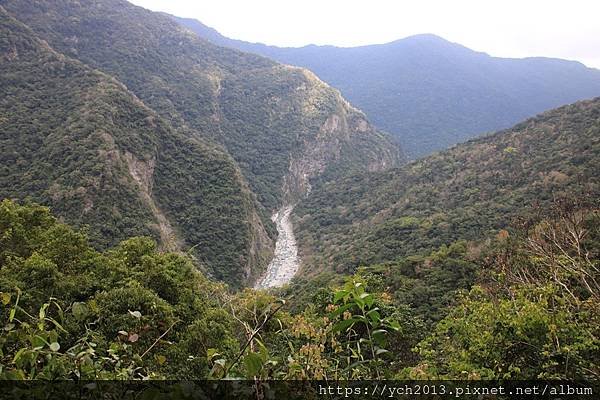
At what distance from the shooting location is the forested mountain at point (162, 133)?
36.4 metres

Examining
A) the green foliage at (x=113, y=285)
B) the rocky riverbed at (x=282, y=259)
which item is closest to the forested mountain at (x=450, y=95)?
the rocky riverbed at (x=282, y=259)

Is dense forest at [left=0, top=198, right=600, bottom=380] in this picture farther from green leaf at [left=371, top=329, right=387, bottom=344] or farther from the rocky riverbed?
the rocky riverbed

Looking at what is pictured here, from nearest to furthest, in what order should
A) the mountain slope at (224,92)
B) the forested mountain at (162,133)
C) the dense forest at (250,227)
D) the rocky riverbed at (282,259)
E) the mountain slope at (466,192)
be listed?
the dense forest at (250,227) → the mountain slope at (466,192) → the forested mountain at (162,133) → the rocky riverbed at (282,259) → the mountain slope at (224,92)

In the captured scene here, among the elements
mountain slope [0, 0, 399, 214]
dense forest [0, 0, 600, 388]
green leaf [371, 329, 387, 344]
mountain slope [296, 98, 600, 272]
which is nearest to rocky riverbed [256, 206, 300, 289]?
dense forest [0, 0, 600, 388]

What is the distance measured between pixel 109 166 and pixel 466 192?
35.8 metres

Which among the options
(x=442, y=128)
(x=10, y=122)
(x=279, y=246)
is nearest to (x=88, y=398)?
(x=10, y=122)

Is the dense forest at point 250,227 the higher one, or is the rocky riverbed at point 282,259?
the dense forest at point 250,227

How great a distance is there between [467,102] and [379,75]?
1756 inches

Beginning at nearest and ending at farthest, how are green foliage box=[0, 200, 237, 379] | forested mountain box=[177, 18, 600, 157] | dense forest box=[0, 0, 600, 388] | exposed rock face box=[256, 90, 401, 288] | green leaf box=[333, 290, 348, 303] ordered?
green leaf box=[333, 290, 348, 303], dense forest box=[0, 0, 600, 388], green foliage box=[0, 200, 237, 379], exposed rock face box=[256, 90, 401, 288], forested mountain box=[177, 18, 600, 157]

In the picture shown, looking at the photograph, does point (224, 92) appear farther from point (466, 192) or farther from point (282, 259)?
point (466, 192)

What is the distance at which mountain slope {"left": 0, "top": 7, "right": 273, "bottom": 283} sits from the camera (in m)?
34.3

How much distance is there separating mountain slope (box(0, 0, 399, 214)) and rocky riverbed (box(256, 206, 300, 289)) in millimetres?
7425

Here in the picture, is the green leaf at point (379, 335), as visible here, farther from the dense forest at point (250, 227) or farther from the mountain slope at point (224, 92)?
the mountain slope at point (224, 92)

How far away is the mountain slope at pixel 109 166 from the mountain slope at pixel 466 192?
12.0 meters
